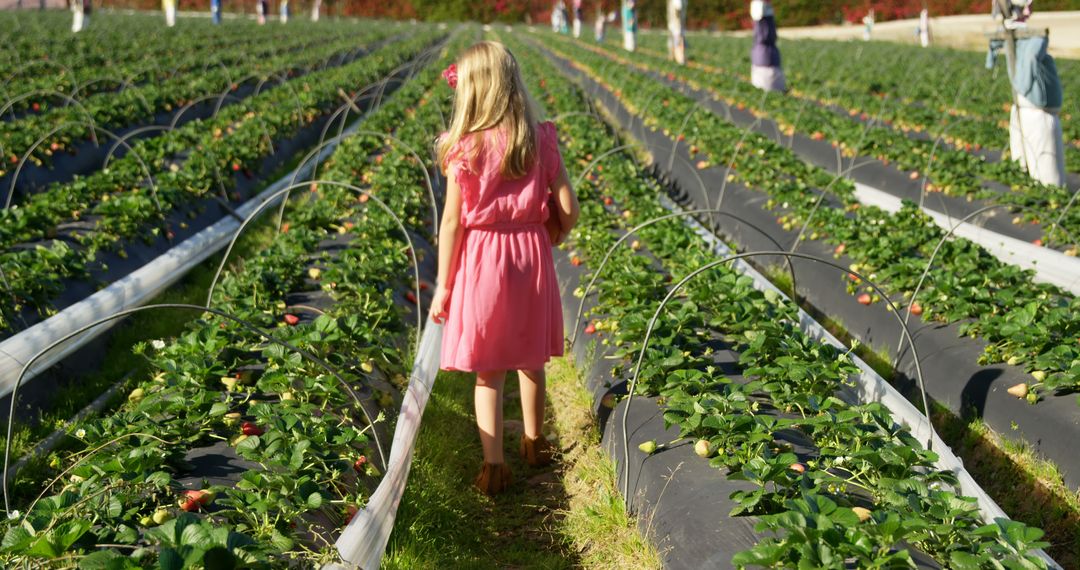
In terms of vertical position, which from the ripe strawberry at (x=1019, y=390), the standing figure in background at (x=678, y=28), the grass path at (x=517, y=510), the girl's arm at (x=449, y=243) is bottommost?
the grass path at (x=517, y=510)

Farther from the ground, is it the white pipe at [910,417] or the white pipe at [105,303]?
the white pipe at [105,303]

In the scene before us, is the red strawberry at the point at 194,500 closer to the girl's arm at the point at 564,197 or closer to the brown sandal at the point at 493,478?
the brown sandal at the point at 493,478

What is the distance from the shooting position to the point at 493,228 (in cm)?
338

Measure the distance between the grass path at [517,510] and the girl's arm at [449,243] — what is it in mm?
796

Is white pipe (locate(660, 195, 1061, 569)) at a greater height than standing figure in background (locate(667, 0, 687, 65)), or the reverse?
standing figure in background (locate(667, 0, 687, 65))

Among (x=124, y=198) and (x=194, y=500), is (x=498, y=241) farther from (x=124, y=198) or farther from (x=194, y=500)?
(x=124, y=198)

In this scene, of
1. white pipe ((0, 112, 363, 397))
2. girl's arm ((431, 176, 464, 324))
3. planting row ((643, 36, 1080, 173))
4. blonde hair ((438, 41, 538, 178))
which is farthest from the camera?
planting row ((643, 36, 1080, 173))

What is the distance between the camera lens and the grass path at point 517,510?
10.7ft

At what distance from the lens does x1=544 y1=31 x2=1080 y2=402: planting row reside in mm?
3842

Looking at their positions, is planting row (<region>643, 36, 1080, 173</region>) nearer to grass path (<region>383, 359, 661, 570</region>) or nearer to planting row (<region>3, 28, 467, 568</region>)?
grass path (<region>383, 359, 661, 570</region>)

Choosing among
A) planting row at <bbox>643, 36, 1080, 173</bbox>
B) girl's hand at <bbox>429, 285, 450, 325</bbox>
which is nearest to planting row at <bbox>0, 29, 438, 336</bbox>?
girl's hand at <bbox>429, 285, 450, 325</bbox>

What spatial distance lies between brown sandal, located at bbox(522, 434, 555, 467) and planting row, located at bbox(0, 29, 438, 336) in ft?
9.19

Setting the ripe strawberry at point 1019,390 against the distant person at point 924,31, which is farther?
the distant person at point 924,31

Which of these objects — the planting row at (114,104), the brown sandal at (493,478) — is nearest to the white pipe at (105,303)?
the planting row at (114,104)
